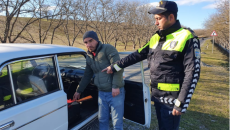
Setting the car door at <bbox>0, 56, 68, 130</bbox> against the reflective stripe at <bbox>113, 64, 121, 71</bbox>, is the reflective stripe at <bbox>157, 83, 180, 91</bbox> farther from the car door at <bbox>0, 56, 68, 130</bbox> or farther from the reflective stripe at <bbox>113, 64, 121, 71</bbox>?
the car door at <bbox>0, 56, 68, 130</bbox>

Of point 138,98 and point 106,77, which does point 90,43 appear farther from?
point 138,98

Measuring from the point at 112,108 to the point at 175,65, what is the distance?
1080 mm

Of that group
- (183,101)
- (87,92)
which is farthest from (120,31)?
(183,101)

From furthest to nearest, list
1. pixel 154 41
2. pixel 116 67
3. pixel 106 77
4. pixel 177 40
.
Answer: pixel 106 77 < pixel 116 67 < pixel 154 41 < pixel 177 40

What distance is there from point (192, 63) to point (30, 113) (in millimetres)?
1758

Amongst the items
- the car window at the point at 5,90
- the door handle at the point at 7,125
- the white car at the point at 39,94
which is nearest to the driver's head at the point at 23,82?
the white car at the point at 39,94

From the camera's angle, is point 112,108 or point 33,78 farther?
point 112,108

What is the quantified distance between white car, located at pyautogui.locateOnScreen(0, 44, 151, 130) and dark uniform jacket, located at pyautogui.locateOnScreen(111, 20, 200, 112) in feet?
1.94

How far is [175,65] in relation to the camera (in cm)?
158

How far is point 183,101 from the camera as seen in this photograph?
147 centimetres

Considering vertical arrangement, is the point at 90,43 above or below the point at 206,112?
above

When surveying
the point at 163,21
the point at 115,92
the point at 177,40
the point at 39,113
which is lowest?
the point at 39,113

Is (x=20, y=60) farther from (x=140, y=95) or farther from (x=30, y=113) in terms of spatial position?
(x=140, y=95)

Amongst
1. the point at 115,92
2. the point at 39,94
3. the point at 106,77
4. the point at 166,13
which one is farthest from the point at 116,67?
the point at 39,94
